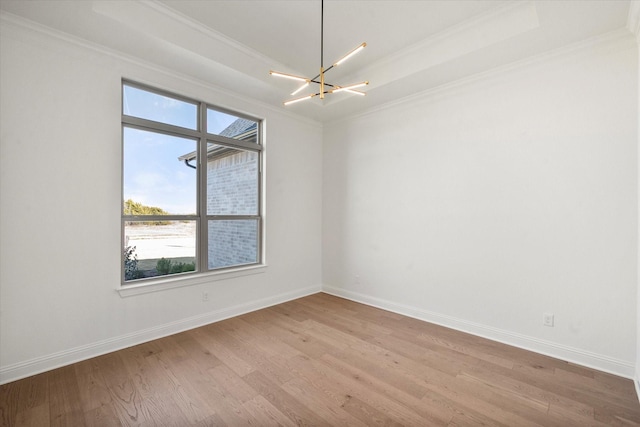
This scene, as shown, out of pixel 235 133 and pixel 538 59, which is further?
pixel 235 133

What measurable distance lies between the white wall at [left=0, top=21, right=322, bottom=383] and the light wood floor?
0.26m

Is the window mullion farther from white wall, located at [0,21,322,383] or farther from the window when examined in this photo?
white wall, located at [0,21,322,383]

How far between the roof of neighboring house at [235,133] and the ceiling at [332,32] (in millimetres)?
514

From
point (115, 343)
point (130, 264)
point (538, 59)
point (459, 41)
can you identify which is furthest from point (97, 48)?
point (538, 59)

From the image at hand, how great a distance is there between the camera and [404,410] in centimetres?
207

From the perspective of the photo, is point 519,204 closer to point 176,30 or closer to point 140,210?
point 176,30

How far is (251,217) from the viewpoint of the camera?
4.23m

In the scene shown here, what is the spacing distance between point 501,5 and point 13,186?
15.0ft

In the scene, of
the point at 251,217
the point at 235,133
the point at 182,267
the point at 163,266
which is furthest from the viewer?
the point at 251,217

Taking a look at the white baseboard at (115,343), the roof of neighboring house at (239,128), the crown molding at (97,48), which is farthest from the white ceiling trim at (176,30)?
the white baseboard at (115,343)

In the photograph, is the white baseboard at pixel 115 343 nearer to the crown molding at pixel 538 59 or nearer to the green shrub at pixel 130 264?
the green shrub at pixel 130 264

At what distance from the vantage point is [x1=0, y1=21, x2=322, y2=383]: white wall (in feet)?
7.98

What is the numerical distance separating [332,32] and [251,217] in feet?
8.37

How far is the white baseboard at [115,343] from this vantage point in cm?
245
